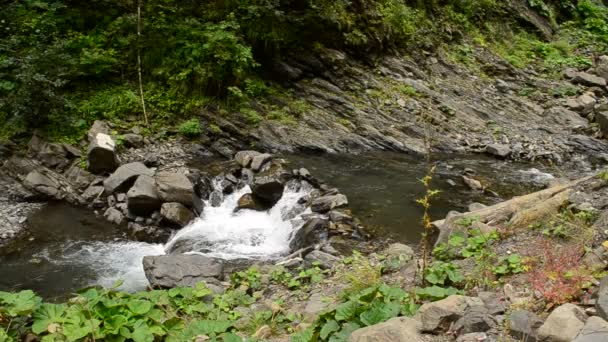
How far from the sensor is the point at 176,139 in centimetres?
1220

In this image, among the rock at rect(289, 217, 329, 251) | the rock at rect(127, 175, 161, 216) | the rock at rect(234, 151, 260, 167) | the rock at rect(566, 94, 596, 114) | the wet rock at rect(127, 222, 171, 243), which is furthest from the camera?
the rock at rect(566, 94, 596, 114)

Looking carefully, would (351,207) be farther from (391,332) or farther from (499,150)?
(391,332)

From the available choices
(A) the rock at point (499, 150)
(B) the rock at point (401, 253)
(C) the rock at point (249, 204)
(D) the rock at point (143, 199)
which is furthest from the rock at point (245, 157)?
(A) the rock at point (499, 150)

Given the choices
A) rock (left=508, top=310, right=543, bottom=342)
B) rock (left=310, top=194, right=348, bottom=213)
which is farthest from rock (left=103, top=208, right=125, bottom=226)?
rock (left=508, top=310, right=543, bottom=342)

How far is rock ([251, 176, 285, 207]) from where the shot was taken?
32.7ft

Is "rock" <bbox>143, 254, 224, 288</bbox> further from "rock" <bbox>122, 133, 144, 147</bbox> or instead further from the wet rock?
"rock" <bbox>122, 133, 144, 147</bbox>

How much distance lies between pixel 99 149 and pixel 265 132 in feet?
13.4

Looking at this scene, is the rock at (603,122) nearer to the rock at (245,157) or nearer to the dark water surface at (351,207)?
the dark water surface at (351,207)

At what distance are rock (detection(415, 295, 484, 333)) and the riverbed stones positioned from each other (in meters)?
6.59

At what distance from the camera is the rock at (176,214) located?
30.0 feet

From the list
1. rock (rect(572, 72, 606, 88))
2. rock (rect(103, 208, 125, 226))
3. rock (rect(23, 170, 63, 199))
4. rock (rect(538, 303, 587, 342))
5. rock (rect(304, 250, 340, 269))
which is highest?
rock (rect(538, 303, 587, 342))

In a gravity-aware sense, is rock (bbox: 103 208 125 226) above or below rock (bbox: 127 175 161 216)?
below

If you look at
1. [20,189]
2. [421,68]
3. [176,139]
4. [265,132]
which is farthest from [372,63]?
[20,189]

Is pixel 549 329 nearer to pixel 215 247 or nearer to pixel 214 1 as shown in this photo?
pixel 215 247
